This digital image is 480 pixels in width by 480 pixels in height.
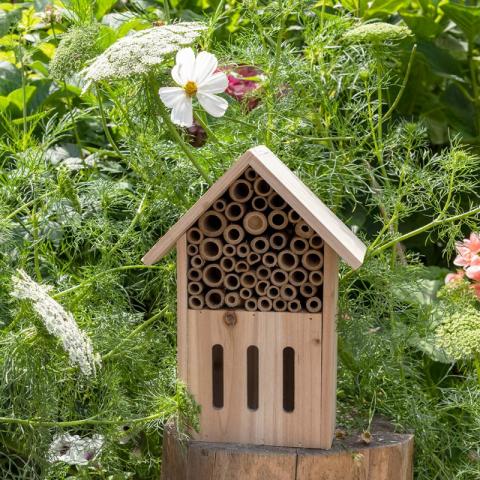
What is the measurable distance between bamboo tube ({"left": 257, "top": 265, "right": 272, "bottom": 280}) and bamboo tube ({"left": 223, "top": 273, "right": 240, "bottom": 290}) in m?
0.05

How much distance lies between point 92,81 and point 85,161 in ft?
3.25

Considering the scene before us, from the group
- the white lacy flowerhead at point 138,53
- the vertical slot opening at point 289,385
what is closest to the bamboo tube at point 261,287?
the vertical slot opening at point 289,385

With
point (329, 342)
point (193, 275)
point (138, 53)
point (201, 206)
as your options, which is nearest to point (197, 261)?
point (193, 275)

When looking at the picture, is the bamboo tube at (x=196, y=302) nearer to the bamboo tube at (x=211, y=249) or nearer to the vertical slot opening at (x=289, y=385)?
the bamboo tube at (x=211, y=249)

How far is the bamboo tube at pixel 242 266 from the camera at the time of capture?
2438 mm

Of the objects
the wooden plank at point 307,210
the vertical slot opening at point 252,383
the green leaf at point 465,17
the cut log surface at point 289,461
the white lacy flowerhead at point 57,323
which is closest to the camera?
the white lacy flowerhead at point 57,323

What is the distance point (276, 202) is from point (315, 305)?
0.25 m

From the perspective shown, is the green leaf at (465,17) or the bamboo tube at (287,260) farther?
the green leaf at (465,17)

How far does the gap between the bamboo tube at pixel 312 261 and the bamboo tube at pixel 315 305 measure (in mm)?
70

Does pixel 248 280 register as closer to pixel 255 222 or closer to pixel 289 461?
pixel 255 222

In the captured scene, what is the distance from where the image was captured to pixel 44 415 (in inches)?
96.3

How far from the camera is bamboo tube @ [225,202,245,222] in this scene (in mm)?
2416

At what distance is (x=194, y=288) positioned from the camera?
2480 millimetres

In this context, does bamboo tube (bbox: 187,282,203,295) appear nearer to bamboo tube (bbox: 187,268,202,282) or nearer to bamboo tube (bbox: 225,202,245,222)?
bamboo tube (bbox: 187,268,202,282)
